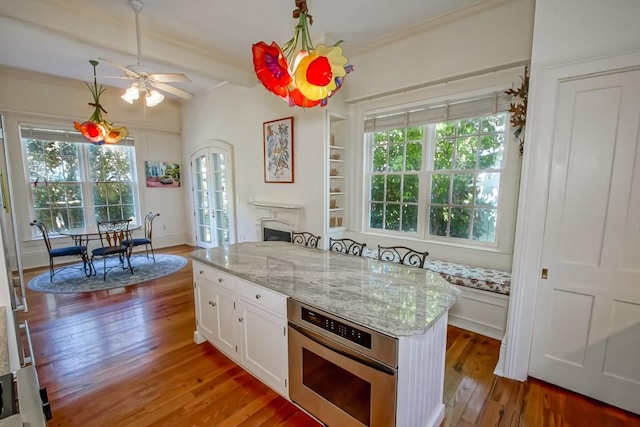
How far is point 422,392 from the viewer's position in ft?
4.99

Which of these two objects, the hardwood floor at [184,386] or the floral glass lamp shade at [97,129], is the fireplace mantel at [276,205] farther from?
the floral glass lamp shade at [97,129]

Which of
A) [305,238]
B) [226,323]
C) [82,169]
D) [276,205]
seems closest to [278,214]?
[276,205]

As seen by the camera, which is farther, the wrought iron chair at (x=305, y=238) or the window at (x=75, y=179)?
the window at (x=75, y=179)

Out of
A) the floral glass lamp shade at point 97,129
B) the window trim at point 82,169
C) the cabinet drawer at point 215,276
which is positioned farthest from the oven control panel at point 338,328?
the window trim at point 82,169

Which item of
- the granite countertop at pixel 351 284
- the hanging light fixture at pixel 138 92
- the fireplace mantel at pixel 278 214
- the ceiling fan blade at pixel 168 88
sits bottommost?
the granite countertop at pixel 351 284

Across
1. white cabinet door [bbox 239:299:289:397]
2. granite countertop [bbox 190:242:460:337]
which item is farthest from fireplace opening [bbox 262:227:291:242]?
white cabinet door [bbox 239:299:289:397]

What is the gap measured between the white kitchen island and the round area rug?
2.45m

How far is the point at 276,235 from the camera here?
4.75 meters

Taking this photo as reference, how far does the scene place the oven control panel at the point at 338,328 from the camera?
1.37m

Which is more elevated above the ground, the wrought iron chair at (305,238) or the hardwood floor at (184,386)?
the wrought iron chair at (305,238)

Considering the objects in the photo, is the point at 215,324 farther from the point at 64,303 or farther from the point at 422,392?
the point at 64,303

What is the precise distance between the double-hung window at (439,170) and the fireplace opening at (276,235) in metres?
1.31

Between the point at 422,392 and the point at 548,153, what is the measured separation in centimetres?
179

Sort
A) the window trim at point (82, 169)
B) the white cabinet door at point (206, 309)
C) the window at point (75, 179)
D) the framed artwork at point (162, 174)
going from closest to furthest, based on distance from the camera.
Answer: the white cabinet door at point (206, 309) < the window trim at point (82, 169) < the window at point (75, 179) < the framed artwork at point (162, 174)
